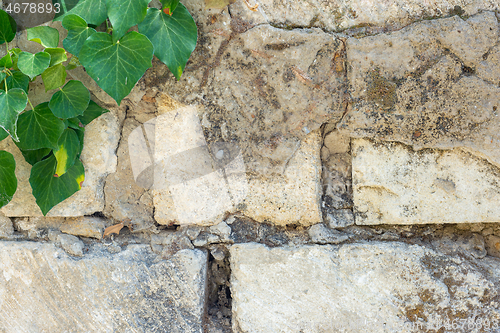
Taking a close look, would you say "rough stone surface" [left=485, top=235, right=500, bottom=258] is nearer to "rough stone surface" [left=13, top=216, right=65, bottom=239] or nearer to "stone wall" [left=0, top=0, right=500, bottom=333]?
"stone wall" [left=0, top=0, right=500, bottom=333]

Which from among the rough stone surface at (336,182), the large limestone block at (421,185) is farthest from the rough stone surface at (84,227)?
the large limestone block at (421,185)

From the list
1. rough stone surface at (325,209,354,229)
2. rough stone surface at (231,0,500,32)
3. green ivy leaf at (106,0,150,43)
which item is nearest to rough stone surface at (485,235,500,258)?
rough stone surface at (325,209,354,229)

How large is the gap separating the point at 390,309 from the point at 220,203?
2.18 feet

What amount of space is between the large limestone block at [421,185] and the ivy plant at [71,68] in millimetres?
689

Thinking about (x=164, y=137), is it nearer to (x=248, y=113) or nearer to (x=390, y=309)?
(x=248, y=113)

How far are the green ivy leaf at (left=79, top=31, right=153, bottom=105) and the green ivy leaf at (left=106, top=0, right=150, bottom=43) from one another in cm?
3

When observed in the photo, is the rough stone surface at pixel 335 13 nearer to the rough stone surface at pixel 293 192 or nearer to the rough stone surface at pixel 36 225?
the rough stone surface at pixel 293 192

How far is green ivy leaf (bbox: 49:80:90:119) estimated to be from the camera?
3.33ft

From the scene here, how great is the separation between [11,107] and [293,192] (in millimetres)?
876

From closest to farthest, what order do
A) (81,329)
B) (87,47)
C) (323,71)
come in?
1. (87,47)
2. (323,71)
3. (81,329)

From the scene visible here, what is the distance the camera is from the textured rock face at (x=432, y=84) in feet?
3.42

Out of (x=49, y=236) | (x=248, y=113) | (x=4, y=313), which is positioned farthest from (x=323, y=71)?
(x=4, y=313)

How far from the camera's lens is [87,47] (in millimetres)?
952

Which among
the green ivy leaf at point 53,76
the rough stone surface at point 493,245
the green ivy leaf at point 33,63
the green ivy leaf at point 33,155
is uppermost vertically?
the green ivy leaf at point 33,63
